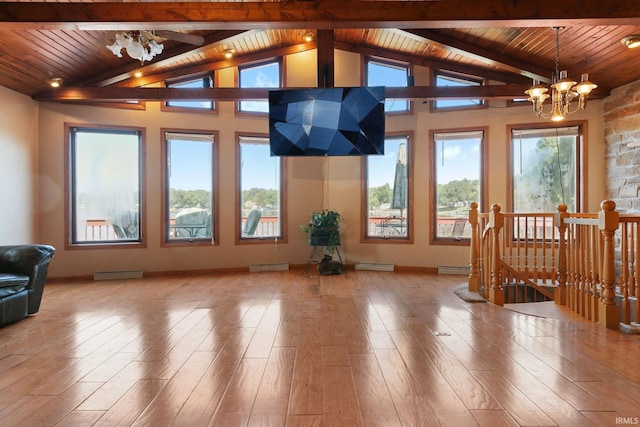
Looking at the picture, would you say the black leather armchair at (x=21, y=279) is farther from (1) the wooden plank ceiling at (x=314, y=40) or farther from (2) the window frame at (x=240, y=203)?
(2) the window frame at (x=240, y=203)

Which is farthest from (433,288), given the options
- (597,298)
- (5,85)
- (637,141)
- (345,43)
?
(5,85)

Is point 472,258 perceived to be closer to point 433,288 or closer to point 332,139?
point 433,288

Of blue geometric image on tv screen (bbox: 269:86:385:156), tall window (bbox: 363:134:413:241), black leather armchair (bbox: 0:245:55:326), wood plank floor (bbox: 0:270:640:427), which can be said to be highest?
blue geometric image on tv screen (bbox: 269:86:385:156)

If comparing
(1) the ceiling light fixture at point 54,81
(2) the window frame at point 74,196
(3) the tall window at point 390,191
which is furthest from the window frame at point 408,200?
(1) the ceiling light fixture at point 54,81

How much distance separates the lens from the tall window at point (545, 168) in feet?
19.3

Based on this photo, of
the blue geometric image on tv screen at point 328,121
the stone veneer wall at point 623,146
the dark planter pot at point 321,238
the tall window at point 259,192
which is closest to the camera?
the blue geometric image on tv screen at point 328,121

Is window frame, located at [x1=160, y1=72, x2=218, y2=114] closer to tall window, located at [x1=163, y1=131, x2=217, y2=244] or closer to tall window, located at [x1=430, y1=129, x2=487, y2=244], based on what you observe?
tall window, located at [x1=163, y1=131, x2=217, y2=244]

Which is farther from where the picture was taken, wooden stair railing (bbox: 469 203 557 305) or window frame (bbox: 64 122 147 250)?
window frame (bbox: 64 122 147 250)

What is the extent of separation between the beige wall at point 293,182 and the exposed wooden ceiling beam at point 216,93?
54 cm

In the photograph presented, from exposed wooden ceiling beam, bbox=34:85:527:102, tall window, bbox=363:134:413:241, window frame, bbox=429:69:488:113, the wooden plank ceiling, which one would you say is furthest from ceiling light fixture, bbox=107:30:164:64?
window frame, bbox=429:69:488:113

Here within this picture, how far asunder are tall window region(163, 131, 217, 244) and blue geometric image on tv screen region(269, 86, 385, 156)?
2212mm

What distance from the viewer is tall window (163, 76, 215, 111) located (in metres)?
6.16

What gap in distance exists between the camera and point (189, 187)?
633cm

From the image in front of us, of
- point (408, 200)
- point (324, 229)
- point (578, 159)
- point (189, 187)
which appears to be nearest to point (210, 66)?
point (189, 187)
